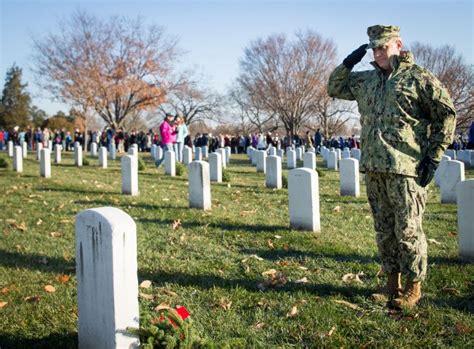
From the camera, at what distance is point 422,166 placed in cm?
415

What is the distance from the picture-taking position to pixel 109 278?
3176 mm

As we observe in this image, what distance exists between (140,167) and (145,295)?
13.4 meters

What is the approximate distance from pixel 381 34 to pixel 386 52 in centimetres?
16

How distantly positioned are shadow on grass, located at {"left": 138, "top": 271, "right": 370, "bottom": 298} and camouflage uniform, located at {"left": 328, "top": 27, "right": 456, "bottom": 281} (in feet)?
2.23

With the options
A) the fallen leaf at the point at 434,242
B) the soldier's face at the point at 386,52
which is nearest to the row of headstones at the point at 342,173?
the fallen leaf at the point at 434,242

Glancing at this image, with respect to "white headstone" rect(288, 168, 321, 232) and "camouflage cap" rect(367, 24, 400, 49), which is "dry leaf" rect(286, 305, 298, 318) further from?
"white headstone" rect(288, 168, 321, 232)

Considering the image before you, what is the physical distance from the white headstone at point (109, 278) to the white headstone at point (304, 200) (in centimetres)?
447

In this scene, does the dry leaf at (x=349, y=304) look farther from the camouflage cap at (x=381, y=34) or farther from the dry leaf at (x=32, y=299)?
the dry leaf at (x=32, y=299)

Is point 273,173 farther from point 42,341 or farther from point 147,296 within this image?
point 42,341

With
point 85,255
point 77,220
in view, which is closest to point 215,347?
point 85,255

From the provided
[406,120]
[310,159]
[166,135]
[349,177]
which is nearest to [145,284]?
[406,120]

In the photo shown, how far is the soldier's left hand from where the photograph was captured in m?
4.09

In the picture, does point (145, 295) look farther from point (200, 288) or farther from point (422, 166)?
point (422, 166)

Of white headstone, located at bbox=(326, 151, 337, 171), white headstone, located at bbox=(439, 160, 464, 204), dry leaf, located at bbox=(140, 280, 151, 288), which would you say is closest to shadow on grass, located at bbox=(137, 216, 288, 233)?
dry leaf, located at bbox=(140, 280, 151, 288)
